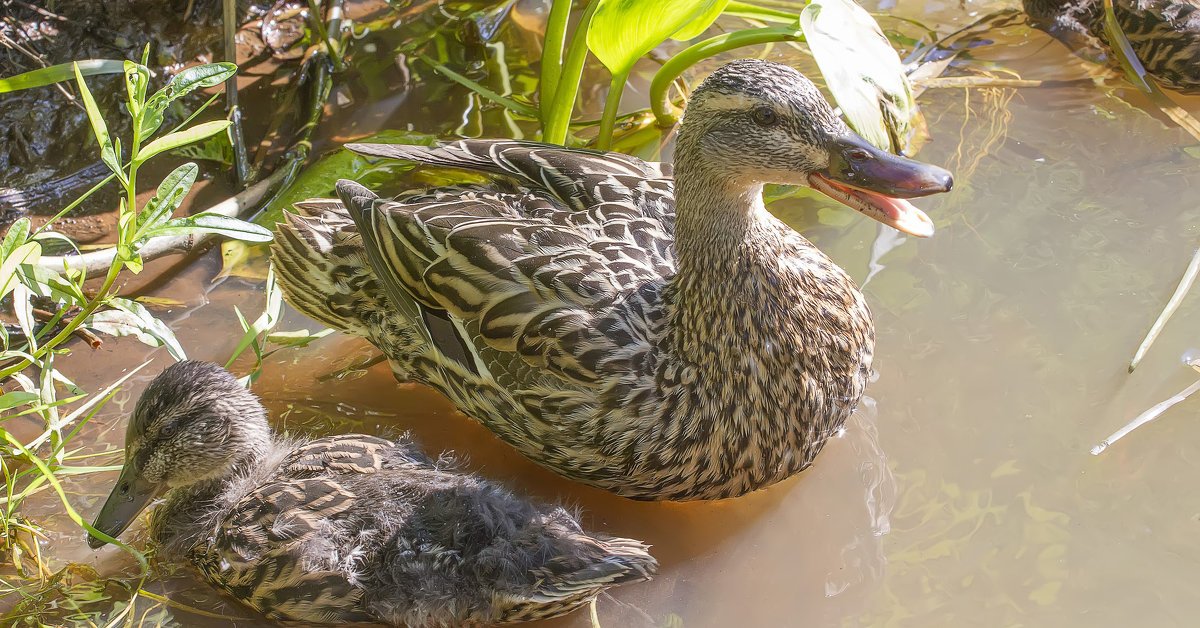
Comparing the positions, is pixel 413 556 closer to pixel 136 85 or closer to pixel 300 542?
pixel 300 542

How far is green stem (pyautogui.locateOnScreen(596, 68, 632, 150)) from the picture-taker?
3.85m

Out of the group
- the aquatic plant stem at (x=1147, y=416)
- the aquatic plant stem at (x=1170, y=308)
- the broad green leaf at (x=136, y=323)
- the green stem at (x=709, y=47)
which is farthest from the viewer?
the green stem at (x=709, y=47)

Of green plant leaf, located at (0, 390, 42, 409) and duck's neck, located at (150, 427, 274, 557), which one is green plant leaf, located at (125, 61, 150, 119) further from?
duck's neck, located at (150, 427, 274, 557)

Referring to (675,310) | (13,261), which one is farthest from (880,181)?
(13,261)

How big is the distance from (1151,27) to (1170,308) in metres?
1.66

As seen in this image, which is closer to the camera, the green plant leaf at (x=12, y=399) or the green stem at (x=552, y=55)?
the green plant leaf at (x=12, y=399)

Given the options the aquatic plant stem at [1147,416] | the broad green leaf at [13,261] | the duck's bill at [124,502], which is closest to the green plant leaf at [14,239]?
the broad green leaf at [13,261]

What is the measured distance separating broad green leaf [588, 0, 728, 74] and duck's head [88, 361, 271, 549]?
1707 millimetres

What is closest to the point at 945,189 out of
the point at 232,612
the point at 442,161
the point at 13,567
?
the point at 442,161

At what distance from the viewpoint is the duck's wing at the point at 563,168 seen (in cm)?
316

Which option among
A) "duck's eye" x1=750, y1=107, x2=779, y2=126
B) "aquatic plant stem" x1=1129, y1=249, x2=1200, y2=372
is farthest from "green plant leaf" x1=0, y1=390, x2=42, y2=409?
"aquatic plant stem" x1=1129, y1=249, x2=1200, y2=372

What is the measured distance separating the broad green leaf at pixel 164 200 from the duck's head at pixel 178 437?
514mm

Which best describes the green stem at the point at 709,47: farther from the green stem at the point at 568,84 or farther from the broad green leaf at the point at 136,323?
the broad green leaf at the point at 136,323

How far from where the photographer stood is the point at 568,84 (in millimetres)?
3875
